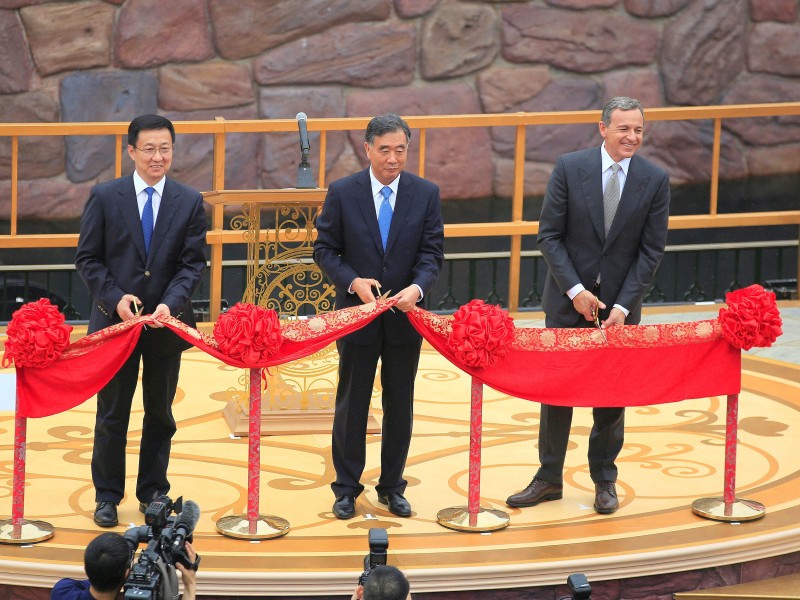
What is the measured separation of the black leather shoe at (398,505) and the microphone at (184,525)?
1.19 metres

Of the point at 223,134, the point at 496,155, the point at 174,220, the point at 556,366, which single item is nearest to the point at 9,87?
the point at 223,134

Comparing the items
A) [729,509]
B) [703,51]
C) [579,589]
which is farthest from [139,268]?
[703,51]

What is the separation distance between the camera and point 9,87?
28.1ft

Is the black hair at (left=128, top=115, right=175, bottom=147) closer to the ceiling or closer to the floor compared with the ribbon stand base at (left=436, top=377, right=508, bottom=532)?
closer to the ceiling

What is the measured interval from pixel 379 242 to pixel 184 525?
1468 millimetres

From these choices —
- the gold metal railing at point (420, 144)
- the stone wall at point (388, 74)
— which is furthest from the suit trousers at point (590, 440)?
the stone wall at point (388, 74)

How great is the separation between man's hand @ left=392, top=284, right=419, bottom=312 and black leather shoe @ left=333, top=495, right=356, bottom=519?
29.0 inches

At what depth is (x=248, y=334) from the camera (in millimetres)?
4688

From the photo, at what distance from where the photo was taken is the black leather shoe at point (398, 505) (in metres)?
5.01

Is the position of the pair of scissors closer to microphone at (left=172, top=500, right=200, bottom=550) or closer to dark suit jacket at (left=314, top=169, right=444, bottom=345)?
dark suit jacket at (left=314, top=169, right=444, bottom=345)

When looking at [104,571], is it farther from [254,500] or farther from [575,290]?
[575,290]

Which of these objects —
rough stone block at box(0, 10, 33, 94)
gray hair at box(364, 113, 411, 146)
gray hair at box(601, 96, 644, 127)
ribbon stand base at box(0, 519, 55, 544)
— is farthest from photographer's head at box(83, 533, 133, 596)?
rough stone block at box(0, 10, 33, 94)

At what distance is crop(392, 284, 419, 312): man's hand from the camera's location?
4824 millimetres

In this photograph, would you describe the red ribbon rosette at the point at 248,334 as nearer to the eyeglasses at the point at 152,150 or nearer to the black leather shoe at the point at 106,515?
the eyeglasses at the point at 152,150
